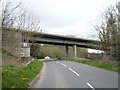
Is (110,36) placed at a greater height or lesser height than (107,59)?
greater

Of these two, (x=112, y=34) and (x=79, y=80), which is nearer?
(x=79, y=80)

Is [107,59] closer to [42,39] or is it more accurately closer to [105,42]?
[105,42]

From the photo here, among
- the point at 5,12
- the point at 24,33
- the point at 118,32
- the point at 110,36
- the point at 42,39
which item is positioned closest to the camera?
the point at 5,12

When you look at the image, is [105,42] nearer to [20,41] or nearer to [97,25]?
[97,25]

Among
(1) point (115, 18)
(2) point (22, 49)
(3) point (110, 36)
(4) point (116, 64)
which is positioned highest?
(1) point (115, 18)

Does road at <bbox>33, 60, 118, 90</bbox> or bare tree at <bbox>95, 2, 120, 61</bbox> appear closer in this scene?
road at <bbox>33, 60, 118, 90</bbox>

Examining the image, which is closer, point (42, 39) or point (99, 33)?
point (99, 33)

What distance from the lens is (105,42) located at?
77.3ft

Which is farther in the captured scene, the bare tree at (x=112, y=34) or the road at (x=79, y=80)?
the bare tree at (x=112, y=34)

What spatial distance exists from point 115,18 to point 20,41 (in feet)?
41.7

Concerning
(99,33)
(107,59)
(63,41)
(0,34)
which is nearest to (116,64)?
(107,59)

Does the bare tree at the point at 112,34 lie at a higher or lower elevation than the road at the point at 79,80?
higher

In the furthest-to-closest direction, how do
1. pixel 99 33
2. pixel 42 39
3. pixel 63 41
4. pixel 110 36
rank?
pixel 63 41, pixel 42 39, pixel 99 33, pixel 110 36

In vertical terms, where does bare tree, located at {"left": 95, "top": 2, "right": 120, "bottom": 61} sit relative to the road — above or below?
above
